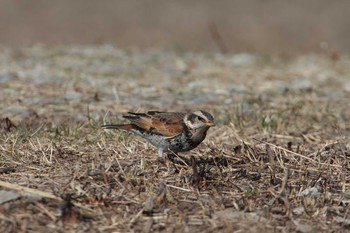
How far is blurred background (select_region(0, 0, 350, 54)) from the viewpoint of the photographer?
2033cm

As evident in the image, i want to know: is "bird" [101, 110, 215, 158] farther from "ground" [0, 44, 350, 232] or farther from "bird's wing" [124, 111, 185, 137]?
"ground" [0, 44, 350, 232]

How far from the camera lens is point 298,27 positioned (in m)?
23.1

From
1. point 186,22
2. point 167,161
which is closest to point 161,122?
point 167,161

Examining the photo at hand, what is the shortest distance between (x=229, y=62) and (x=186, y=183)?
7932 millimetres

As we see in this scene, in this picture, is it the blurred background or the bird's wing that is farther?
the blurred background

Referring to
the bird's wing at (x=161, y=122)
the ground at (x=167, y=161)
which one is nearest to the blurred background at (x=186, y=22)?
the ground at (x=167, y=161)

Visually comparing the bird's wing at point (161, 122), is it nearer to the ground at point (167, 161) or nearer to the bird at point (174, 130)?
the bird at point (174, 130)

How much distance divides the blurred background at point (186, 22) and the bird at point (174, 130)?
10.8 meters

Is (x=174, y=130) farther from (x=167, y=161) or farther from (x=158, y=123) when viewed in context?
(x=167, y=161)

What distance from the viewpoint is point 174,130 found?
7.37 meters

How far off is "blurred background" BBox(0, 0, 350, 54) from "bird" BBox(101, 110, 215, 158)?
1076cm

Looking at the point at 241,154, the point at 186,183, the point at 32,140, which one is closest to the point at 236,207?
the point at 186,183

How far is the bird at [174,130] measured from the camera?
287 inches

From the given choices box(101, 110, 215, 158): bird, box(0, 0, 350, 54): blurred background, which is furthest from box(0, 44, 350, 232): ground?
box(0, 0, 350, 54): blurred background
